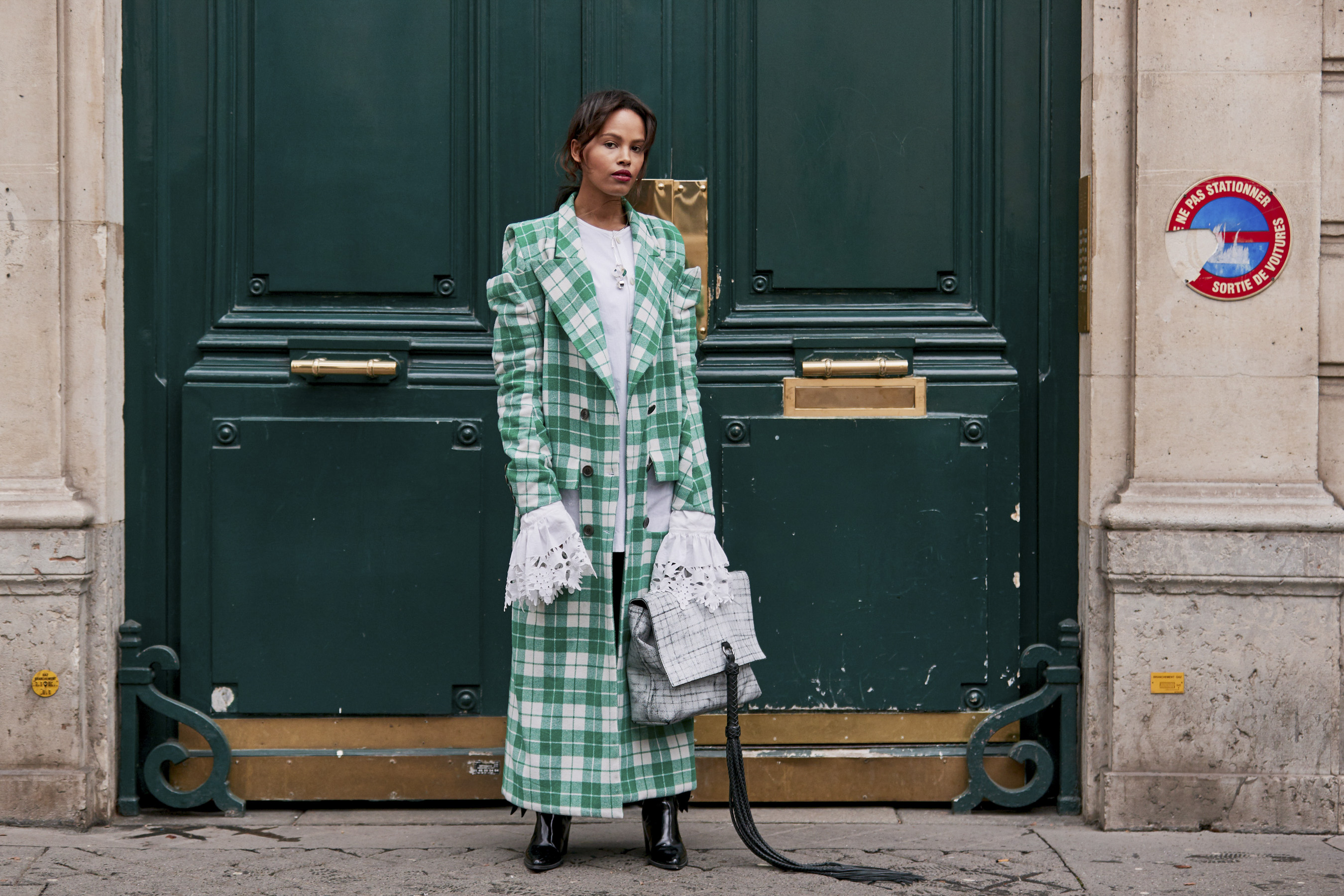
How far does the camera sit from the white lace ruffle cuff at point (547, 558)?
3.77 m

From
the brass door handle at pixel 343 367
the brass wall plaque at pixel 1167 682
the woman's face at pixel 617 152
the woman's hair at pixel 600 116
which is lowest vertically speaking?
the brass wall plaque at pixel 1167 682

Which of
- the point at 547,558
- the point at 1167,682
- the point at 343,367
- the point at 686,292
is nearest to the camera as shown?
the point at 547,558

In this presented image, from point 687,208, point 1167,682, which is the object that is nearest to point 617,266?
point 687,208

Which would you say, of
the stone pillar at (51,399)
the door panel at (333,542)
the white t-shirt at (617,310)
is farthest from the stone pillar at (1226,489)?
the stone pillar at (51,399)

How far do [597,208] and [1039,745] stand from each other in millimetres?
2272

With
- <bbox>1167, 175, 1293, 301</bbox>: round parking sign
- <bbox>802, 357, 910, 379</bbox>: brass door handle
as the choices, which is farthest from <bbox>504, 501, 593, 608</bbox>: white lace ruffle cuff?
<bbox>1167, 175, 1293, 301</bbox>: round parking sign

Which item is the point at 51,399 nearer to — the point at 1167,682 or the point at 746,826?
the point at 746,826

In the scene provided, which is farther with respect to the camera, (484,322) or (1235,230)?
(484,322)

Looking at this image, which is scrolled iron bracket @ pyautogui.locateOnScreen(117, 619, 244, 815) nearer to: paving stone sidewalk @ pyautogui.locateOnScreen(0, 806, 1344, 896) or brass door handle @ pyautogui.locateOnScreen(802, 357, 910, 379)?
paving stone sidewalk @ pyautogui.locateOnScreen(0, 806, 1344, 896)

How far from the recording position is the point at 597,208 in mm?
4059

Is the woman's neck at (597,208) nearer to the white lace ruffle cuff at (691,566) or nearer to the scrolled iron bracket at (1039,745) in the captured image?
the white lace ruffle cuff at (691,566)

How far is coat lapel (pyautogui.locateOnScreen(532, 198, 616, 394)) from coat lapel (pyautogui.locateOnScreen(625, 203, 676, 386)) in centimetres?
9

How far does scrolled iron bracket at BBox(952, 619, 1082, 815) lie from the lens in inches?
182

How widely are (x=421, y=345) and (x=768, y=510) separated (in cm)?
126
